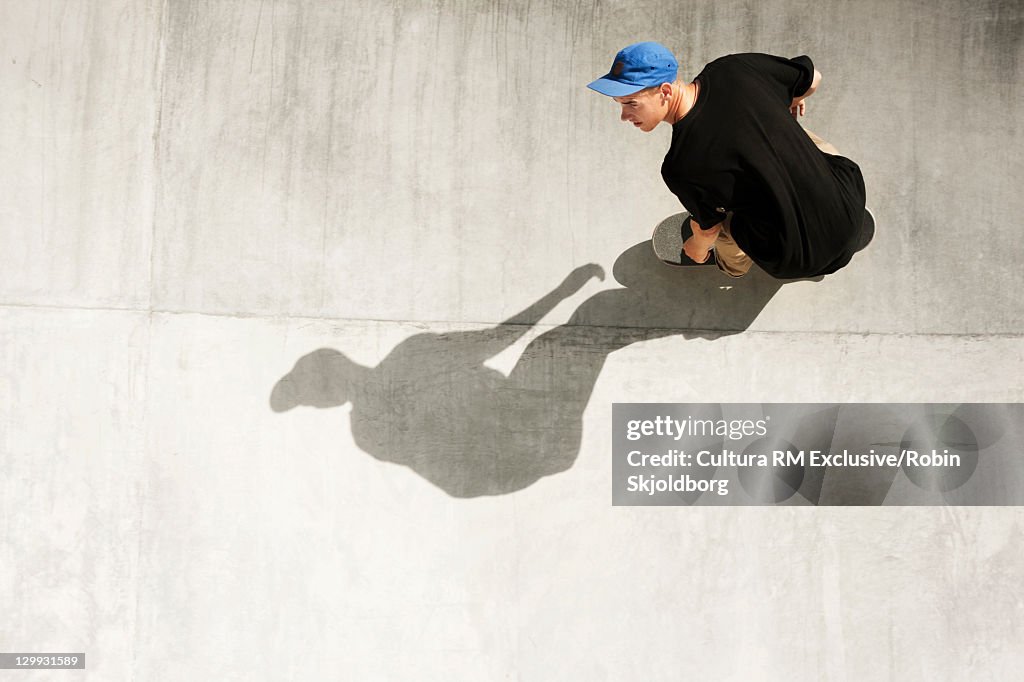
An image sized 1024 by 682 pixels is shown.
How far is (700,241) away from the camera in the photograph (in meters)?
3.08

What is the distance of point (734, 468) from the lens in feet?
12.1

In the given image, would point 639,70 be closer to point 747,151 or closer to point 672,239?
point 747,151

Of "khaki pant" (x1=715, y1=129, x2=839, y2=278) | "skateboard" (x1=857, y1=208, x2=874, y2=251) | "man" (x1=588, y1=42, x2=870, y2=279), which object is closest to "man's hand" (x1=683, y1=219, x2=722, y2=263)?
"khaki pant" (x1=715, y1=129, x2=839, y2=278)

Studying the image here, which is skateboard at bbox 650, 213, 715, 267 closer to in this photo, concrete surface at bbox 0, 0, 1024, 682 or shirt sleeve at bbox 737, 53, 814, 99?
concrete surface at bbox 0, 0, 1024, 682

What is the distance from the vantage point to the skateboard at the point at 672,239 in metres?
3.59

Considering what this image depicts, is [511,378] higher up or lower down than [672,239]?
lower down

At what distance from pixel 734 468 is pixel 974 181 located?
6.05ft

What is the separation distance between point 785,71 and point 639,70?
61cm

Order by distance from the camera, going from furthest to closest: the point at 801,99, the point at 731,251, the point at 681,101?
1. the point at 731,251
2. the point at 801,99
3. the point at 681,101

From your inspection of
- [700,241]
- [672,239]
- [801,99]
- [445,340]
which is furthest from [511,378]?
[801,99]

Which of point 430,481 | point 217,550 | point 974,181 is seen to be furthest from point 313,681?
point 974,181

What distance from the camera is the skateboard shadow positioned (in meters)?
3.63

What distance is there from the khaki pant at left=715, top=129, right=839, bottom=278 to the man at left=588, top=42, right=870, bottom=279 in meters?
0.25

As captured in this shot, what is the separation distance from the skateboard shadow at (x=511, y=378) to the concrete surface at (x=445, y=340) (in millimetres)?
15
